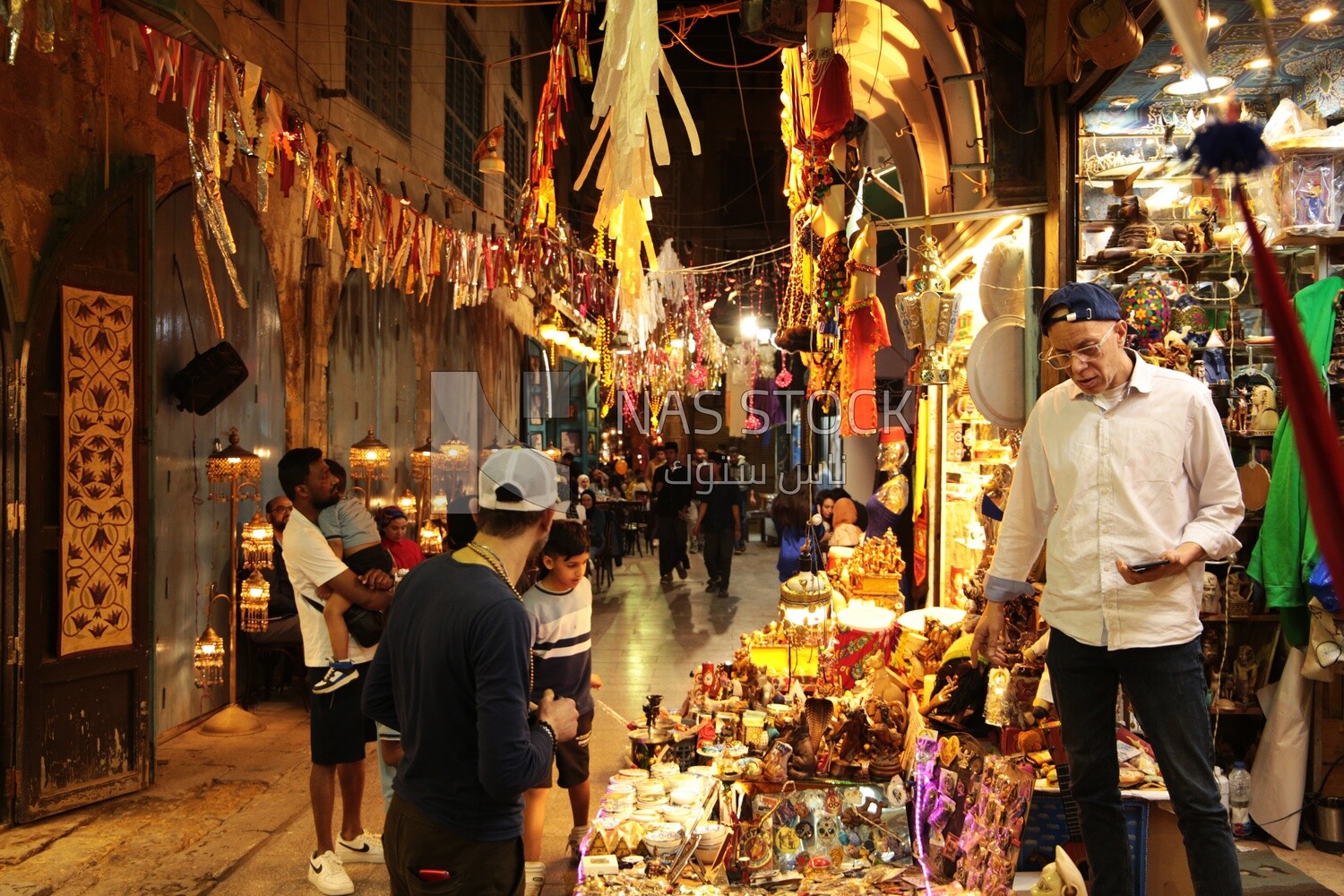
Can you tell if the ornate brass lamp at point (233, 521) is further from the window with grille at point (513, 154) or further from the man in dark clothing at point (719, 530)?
the window with grille at point (513, 154)

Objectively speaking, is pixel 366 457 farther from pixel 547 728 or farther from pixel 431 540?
pixel 547 728

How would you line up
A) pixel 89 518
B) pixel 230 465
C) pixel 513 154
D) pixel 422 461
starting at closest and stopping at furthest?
pixel 89 518, pixel 230 465, pixel 422 461, pixel 513 154

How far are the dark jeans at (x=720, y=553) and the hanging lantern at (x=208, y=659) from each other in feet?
25.9

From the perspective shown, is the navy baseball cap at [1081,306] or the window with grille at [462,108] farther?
the window with grille at [462,108]

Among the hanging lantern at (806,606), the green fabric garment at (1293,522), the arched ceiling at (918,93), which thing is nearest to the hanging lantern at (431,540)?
the hanging lantern at (806,606)

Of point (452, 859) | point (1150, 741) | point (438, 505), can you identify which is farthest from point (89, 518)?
point (438, 505)

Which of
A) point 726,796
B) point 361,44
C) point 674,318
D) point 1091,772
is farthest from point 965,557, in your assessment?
point 674,318

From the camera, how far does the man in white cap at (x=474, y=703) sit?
235 cm

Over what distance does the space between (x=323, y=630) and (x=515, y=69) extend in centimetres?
1619

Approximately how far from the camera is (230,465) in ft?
23.6

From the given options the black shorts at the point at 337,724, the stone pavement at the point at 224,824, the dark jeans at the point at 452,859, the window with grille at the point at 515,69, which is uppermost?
the window with grille at the point at 515,69

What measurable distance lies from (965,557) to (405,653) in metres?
5.19

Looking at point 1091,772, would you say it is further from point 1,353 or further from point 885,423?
point 885,423

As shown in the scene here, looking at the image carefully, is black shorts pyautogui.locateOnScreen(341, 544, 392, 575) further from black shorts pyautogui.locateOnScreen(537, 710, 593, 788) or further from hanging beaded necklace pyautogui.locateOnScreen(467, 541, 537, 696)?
hanging beaded necklace pyautogui.locateOnScreen(467, 541, 537, 696)
